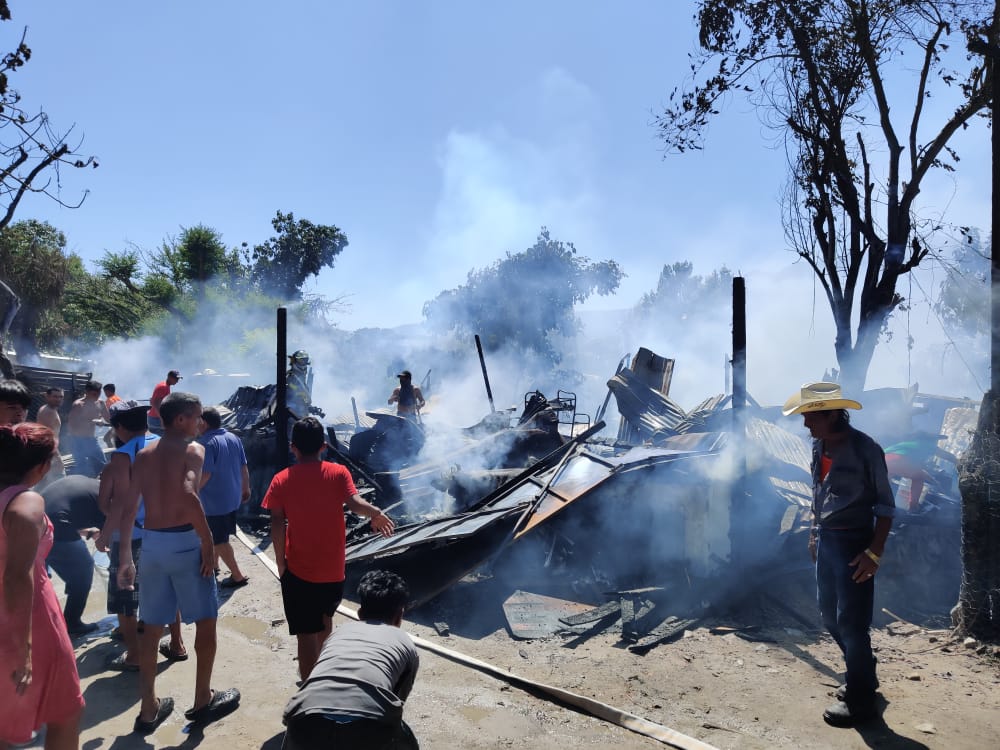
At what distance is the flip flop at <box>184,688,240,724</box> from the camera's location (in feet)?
11.9

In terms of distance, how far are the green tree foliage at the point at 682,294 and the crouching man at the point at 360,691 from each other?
4400 centimetres

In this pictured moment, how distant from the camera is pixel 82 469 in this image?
28.2 feet

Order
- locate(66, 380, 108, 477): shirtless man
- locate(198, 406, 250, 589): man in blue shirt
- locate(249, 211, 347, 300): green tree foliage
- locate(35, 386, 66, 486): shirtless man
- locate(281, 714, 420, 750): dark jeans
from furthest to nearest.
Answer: locate(249, 211, 347, 300): green tree foliage, locate(66, 380, 108, 477): shirtless man, locate(35, 386, 66, 486): shirtless man, locate(198, 406, 250, 589): man in blue shirt, locate(281, 714, 420, 750): dark jeans

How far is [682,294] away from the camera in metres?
52.6

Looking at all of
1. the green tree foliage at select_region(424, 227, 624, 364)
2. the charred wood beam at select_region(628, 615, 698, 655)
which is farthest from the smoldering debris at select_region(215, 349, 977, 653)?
the green tree foliage at select_region(424, 227, 624, 364)

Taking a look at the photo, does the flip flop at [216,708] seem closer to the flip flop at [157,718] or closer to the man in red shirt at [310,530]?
the flip flop at [157,718]

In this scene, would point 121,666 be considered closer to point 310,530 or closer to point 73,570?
point 73,570

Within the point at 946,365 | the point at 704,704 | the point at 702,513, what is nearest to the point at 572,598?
the point at 702,513

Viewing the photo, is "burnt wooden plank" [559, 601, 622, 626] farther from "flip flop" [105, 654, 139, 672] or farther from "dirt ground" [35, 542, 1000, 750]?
"flip flop" [105, 654, 139, 672]

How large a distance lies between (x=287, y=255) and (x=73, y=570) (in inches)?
1485

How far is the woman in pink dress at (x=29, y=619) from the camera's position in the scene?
2.28 metres

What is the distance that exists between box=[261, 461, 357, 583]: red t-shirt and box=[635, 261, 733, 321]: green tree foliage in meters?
43.2

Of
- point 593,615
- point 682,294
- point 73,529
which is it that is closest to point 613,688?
point 593,615

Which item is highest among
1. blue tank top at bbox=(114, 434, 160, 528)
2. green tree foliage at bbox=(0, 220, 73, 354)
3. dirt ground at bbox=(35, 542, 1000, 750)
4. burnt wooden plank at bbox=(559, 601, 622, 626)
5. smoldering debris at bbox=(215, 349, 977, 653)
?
green tree foliage at bbox=(0, 220, 73, 354)
